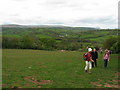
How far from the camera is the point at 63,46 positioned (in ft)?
366

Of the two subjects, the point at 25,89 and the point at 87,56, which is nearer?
the point at 25,89

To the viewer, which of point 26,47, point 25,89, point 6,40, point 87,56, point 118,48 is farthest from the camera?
point 26,47

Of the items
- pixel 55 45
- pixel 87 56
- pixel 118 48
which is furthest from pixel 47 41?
pixel 87 56

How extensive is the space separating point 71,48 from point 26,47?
30.4 meters

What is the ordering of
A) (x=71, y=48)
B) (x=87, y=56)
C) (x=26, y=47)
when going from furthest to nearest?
(x=71, y=48) → (x=26, y=47) → (x=87, y=56)

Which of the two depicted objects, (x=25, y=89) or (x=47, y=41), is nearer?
(x=25, y=89)

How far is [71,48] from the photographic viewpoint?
110 m

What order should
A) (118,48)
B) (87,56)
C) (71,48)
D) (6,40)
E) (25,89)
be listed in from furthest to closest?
(71,48) → (6,40) → (118,48) → (87,56) → (25,89)

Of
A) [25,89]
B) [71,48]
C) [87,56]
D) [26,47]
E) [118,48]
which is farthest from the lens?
[71,48]

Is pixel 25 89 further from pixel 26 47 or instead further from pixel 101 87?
pixel 26 47

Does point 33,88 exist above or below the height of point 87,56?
below

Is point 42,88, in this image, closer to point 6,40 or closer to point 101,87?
point 101,87

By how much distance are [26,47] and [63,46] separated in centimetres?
2653

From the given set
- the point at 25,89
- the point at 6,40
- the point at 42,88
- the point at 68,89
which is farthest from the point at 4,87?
the point at 6,40
